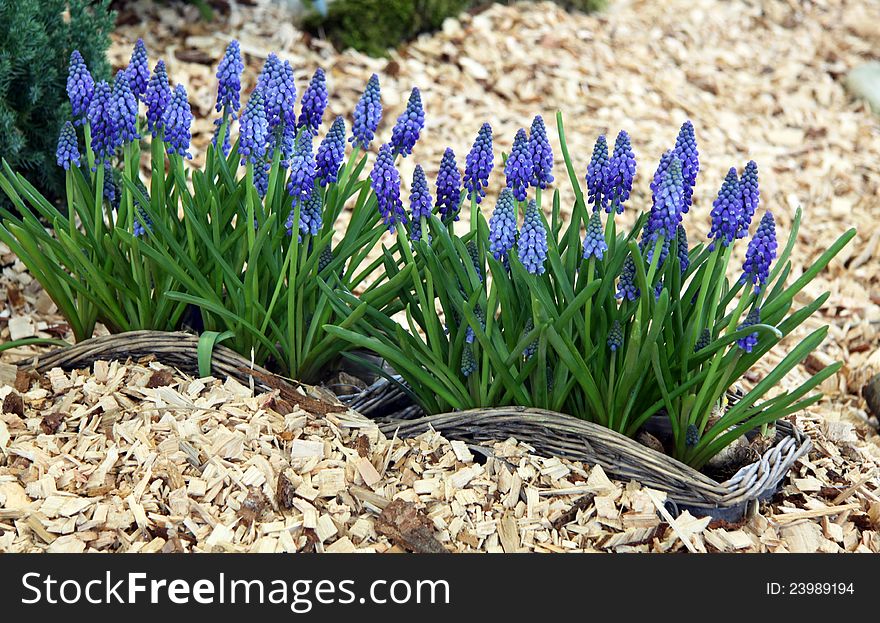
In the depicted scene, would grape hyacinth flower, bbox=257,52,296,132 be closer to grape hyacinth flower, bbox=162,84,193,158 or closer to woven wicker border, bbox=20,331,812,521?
grape hyacinth flower, bbox=162,84,193,158

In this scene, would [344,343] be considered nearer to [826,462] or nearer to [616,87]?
[826,462]

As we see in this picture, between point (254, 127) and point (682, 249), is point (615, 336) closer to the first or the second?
point (682, 249)

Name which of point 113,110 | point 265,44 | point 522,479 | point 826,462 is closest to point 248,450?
point 522,479

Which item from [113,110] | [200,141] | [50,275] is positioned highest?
[113,110]

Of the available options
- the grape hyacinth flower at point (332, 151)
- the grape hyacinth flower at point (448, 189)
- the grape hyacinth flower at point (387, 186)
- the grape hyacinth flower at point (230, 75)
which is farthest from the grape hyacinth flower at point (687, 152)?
the grape hyacinth flower at point (230, 75)

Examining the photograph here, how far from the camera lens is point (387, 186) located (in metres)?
2.74

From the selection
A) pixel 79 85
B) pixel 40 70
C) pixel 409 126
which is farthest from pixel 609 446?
pixel 40 70

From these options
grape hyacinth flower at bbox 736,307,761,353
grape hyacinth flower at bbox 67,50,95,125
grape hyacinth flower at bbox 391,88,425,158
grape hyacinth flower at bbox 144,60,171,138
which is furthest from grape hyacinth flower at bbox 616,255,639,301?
grape hyacinth flower at bbox 67,50,95,125

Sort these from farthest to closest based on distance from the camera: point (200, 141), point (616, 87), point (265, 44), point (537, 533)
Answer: point (616, 87) → point (265, 44) → point (200, 141) → point (537, 533)

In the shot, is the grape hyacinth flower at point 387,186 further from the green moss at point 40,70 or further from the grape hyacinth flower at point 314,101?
the green moss at point 40,70

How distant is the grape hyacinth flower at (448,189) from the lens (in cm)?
283

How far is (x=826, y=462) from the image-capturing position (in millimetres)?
3070

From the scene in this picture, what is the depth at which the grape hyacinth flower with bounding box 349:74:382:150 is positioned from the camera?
2834 millimetres

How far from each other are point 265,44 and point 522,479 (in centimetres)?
409
